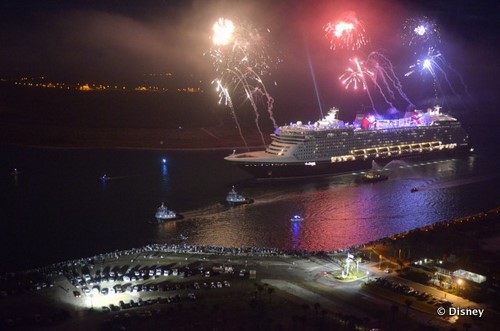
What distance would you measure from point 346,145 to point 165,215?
18.1 m

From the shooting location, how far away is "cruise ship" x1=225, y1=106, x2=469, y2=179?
115 feet

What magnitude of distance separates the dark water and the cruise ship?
136 centimetres

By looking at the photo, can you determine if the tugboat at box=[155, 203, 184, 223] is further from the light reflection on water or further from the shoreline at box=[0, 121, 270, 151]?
the shoreline at box=[0, 121, 270, 151]

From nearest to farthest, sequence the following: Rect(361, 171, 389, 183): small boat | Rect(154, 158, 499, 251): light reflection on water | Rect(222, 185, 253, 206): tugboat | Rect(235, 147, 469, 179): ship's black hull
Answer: Rect(154, 158, 499, 251): light reflection on water, Rect(222, 185, 253, 206): tugboat, Rect(361, 171, 389, 183): small boat, Rect(235, 147, 469, 179): ship's black hull

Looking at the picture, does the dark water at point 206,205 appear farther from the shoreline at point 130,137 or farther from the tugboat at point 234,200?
the shoreline at point 130,137

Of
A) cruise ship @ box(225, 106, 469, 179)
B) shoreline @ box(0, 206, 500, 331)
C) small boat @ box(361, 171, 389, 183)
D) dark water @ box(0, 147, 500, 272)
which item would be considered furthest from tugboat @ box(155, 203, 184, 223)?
small boat @ box(361, 171, 389, 183)

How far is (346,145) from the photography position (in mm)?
38344

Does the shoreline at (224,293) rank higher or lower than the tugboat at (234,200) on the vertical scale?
lower

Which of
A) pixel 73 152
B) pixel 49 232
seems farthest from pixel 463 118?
pixel 49 232

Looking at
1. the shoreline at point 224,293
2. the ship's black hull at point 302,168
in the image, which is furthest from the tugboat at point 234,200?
the shoreline at point 224,293

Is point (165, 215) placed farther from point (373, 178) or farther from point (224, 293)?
point (373, 178)

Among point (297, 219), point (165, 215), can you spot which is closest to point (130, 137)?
point (165, 215)

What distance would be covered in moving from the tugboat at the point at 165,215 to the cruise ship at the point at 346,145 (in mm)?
10357

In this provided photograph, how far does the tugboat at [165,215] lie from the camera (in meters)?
24.2
